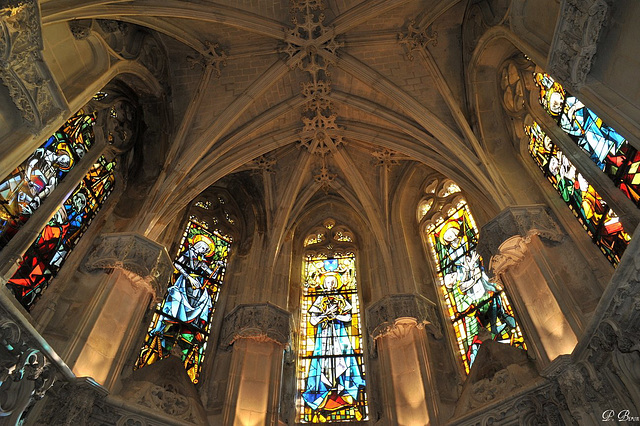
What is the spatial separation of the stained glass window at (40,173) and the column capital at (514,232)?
764cm

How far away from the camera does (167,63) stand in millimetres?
11711

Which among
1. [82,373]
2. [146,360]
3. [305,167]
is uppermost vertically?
[305,167]

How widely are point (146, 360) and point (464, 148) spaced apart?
7.58 metres

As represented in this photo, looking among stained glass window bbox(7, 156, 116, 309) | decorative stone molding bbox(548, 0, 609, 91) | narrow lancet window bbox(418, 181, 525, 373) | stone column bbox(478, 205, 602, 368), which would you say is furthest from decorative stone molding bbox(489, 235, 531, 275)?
stained glass window bbox(7, 156, 116, 309)

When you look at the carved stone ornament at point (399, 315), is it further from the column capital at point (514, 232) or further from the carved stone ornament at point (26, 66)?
the carved stone ornament at point (26, 66)

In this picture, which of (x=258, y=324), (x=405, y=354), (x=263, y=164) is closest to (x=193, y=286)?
(x=258, y=324)

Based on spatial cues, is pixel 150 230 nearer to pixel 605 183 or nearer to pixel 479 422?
pixel 479 422

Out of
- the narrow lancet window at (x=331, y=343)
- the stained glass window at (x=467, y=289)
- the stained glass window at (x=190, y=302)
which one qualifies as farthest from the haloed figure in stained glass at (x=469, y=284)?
the stained glass window at (x=190, y=302)

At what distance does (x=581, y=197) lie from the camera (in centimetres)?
833

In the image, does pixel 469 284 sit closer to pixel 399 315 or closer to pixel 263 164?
pixel 399 315

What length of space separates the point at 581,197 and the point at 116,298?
26.1 feet

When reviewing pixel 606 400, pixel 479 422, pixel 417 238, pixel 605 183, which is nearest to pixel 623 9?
pixel 605 183

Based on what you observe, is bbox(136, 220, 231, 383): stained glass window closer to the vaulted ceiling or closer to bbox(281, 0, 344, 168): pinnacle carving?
the vaulted ceiling

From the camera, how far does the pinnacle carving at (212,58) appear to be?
38.0ft
